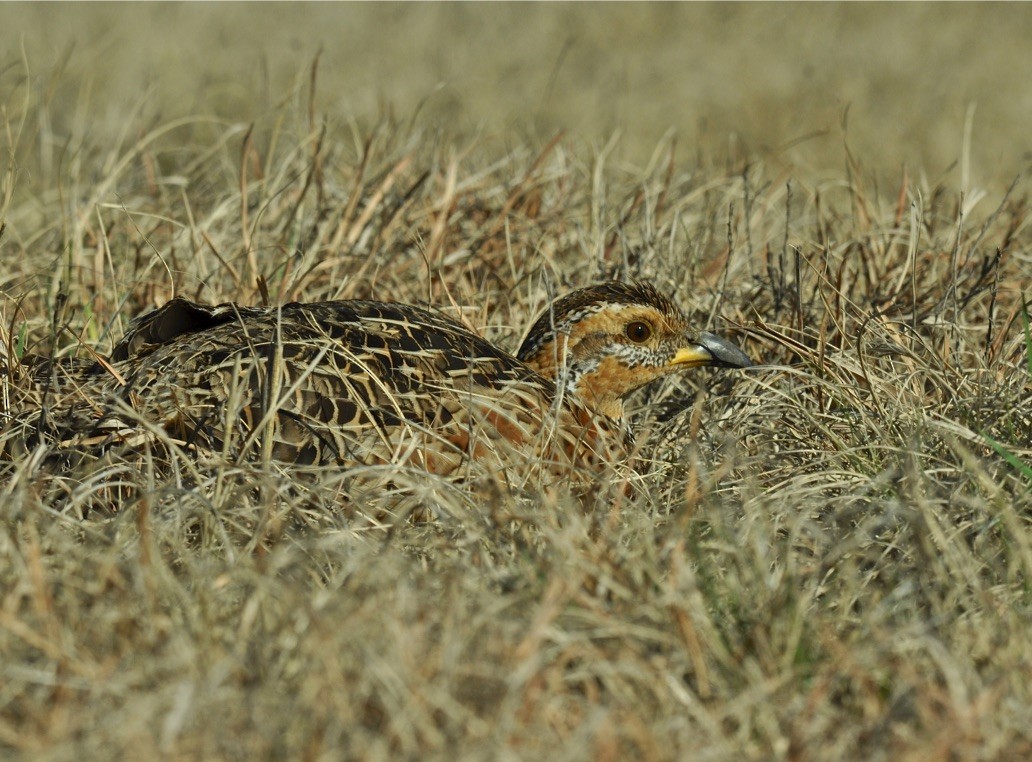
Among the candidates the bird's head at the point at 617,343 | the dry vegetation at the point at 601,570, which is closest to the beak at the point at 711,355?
the bird's head at the point at 617,343

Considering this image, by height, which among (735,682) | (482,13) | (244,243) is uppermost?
(735,682)

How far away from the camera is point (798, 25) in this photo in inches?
524

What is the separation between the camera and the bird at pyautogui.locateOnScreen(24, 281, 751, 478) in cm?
371

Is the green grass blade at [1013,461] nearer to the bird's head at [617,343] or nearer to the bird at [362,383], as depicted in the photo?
the bird at [362,383]

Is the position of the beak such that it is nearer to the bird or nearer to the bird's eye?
the bird

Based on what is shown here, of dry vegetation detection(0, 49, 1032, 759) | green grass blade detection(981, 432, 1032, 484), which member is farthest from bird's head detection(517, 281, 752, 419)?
green grass blade detection(981, 432, 1032, 484)

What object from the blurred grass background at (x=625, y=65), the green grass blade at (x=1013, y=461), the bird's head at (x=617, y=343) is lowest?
the blurred grass background at (x=625, y=65)

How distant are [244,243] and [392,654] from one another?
9.52 feet

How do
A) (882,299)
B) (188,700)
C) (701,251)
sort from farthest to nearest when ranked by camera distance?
(701,251)
(882,299)
(188,700)

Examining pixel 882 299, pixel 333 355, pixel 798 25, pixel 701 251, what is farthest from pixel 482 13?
pixel 333 355

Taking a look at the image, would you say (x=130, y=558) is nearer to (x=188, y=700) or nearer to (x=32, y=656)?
(x=32, y=656)

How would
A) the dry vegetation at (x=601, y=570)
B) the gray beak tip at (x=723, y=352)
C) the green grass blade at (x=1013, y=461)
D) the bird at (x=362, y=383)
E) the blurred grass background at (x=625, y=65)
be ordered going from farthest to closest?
1. the blurred grass background at (x=625, y=65)
2. the gray beak tip at (x=723, y=352)
3. the bird at (x=362, y=383)
4. the green grass blade at (x=1013, y=461)
5. the dry vegetation at (x=601, y=570)

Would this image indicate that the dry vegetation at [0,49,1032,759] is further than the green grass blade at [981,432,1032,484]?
No

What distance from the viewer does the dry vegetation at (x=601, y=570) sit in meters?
2.45
